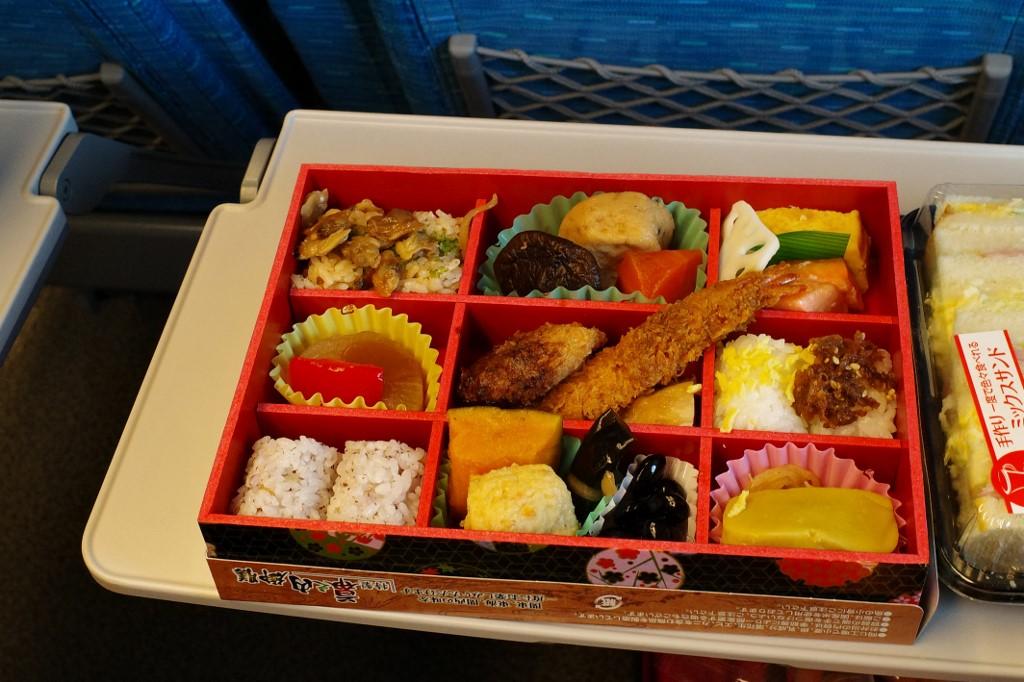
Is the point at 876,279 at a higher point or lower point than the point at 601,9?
lower

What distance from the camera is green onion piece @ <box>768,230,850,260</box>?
1.48 meters

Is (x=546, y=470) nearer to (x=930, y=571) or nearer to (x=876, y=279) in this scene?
(x=930, y=571)

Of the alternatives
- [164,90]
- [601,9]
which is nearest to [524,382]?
[601,9]

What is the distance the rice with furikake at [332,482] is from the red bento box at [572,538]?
1.1 inches

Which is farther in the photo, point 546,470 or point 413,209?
point 413,209

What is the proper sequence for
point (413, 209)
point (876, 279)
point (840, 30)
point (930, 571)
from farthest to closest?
1. point (840, 30)
2. point (413, 209)
3. point (876, 279)
4. point (930, 571)

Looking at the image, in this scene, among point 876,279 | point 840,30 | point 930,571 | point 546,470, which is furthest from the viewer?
point 840,30

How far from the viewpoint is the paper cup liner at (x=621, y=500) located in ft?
4.27

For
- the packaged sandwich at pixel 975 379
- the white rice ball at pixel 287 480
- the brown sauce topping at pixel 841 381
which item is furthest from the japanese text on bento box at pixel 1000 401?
the white rice ball at pixel 287 480

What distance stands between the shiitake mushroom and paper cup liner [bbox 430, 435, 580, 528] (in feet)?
0.88

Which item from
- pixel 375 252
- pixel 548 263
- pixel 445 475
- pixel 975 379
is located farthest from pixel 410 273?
pixel 975 379

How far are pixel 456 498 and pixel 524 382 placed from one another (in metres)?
0.19

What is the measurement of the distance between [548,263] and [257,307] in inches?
20.1

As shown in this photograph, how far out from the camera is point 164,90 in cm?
217
